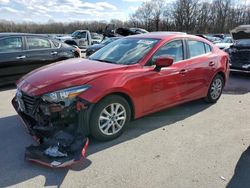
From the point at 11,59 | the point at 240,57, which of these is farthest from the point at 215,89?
the point at 11,59

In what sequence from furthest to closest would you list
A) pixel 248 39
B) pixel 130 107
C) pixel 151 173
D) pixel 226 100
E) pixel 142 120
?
pixel 248 39
pixel 226 100
pixel 142 120
pixel 130 107
pixel 151 173

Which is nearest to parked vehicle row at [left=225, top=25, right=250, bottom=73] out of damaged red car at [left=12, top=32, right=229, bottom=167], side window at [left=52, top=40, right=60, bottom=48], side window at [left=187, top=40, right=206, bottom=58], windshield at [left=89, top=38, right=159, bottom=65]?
side window at [left=187, top=40, right=206, bottom=58]

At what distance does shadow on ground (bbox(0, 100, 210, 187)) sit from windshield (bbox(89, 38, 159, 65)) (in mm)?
1168

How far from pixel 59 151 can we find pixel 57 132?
0.32m

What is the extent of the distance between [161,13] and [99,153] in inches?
2997

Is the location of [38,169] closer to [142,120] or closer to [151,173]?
[151,173]

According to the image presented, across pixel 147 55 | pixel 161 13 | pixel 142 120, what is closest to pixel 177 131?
pixel 142 120

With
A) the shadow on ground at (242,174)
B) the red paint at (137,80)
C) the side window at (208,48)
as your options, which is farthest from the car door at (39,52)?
the shadow on ground at (242,174)

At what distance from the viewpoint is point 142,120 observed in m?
5.22

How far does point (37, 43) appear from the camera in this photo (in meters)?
8.21

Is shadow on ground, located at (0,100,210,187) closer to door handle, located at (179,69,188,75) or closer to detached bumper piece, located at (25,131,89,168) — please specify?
detached bumper piece, located at (25,131,89,168)

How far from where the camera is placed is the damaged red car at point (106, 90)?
3844 millimetres

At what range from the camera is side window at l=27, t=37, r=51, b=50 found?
26.3ft

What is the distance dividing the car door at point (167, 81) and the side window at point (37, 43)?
4533mm
